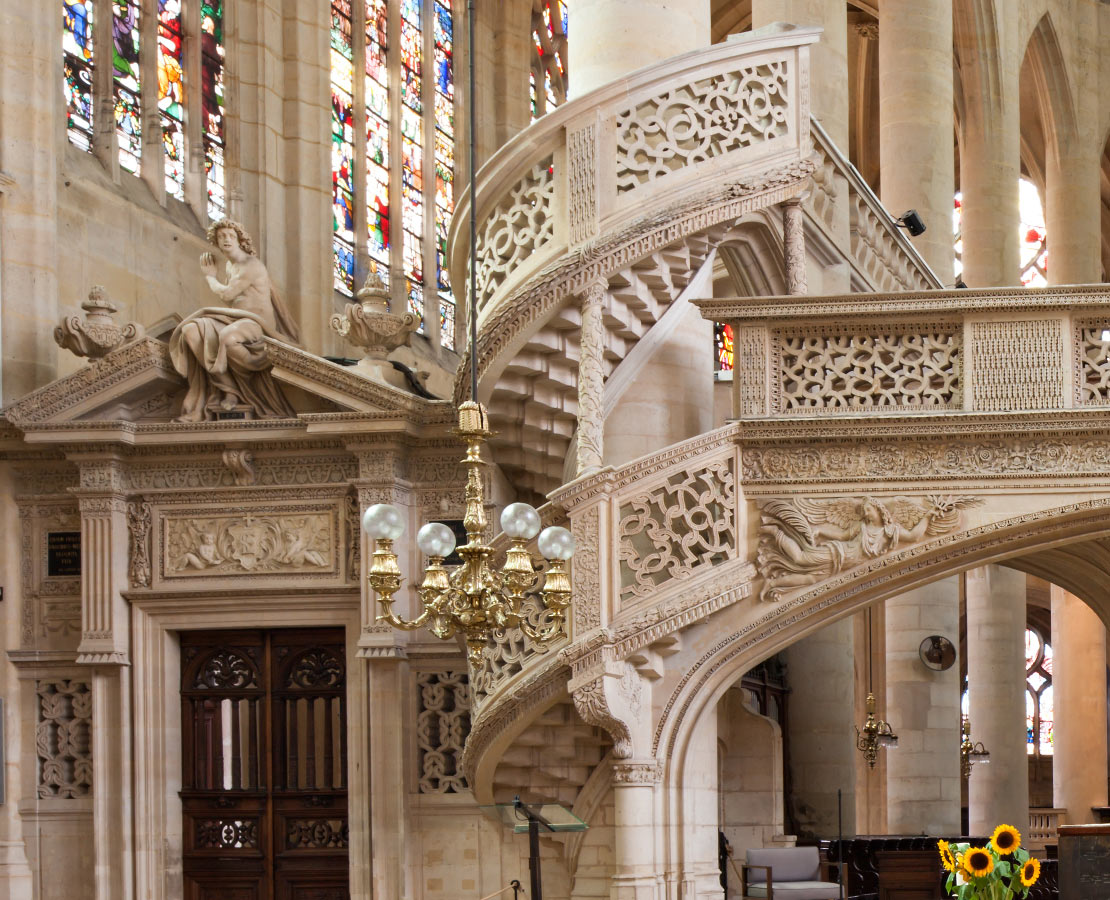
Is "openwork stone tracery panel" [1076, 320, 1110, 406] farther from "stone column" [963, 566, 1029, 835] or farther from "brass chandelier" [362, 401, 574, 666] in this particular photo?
"stone column" [963, 566, 1029, 835]

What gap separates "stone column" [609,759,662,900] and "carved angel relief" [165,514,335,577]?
9.67 feet

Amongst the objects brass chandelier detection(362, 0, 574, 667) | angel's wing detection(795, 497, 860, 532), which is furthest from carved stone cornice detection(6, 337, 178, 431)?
brass chandelier detection(362, 0, 574, 667)

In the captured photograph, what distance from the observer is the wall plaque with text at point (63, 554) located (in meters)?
12.1

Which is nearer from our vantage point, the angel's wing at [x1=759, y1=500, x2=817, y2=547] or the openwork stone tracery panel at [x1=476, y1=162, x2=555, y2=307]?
the angel's wing at [x1=759, y1=500, x2=817, y2=547]

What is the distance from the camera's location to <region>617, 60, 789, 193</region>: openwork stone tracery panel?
396 inches

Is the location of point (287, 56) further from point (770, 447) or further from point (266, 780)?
point (770, 447)

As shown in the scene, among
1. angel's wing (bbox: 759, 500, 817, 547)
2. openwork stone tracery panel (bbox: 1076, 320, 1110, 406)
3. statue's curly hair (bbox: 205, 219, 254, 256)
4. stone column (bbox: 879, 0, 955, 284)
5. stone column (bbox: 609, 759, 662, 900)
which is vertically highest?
stone column (bbox: 879, 0, 955, 284)

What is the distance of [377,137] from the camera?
19922mm

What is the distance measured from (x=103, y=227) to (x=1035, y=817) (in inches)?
554

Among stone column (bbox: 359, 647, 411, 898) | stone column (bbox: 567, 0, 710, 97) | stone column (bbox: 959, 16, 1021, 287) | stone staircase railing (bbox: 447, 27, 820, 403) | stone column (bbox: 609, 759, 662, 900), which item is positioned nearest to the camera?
stone column (bbox: 609, 759, 662, 900)

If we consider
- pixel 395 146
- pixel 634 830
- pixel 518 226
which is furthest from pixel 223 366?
pixel 395 146

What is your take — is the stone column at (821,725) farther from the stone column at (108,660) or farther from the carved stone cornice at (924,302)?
the stone column at (108,660)

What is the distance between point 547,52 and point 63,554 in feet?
44.9

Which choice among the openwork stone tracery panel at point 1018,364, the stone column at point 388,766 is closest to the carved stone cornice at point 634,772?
the stone column at point 388,766
